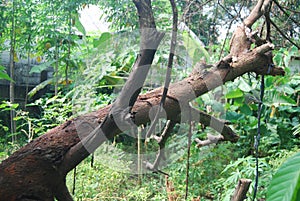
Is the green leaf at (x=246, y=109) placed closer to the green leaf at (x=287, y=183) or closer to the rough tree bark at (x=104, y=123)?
the rough tree bark at (x=104, y=123)

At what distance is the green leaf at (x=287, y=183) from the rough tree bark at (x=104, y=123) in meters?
0.29

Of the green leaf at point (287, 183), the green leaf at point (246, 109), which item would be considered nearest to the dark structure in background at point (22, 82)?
the green leaf at point (246, 109)

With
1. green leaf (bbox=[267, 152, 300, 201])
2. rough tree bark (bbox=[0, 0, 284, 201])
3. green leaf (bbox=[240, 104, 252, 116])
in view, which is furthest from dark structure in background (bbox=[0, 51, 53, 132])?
green leaf (bbox=[267, 152, 300, 201])

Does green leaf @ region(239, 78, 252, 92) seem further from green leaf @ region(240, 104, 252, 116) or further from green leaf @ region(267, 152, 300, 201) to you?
green leaf @ region(267, 152, 300, 201)

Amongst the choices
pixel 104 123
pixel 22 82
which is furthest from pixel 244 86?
pixel 22 82

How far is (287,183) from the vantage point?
1.23 feet

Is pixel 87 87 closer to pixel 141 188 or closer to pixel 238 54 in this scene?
pixel 238 54

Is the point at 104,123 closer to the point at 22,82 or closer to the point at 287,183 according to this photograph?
the point at 287,183

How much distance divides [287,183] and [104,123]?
0.34m

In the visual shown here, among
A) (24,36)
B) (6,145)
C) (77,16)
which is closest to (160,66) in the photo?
(77,16)

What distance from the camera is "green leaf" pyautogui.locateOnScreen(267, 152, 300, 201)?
1.22ft

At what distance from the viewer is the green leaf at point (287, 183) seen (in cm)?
37

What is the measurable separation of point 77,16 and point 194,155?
1.14 m

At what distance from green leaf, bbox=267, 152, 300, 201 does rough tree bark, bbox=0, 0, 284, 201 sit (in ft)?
0.95
